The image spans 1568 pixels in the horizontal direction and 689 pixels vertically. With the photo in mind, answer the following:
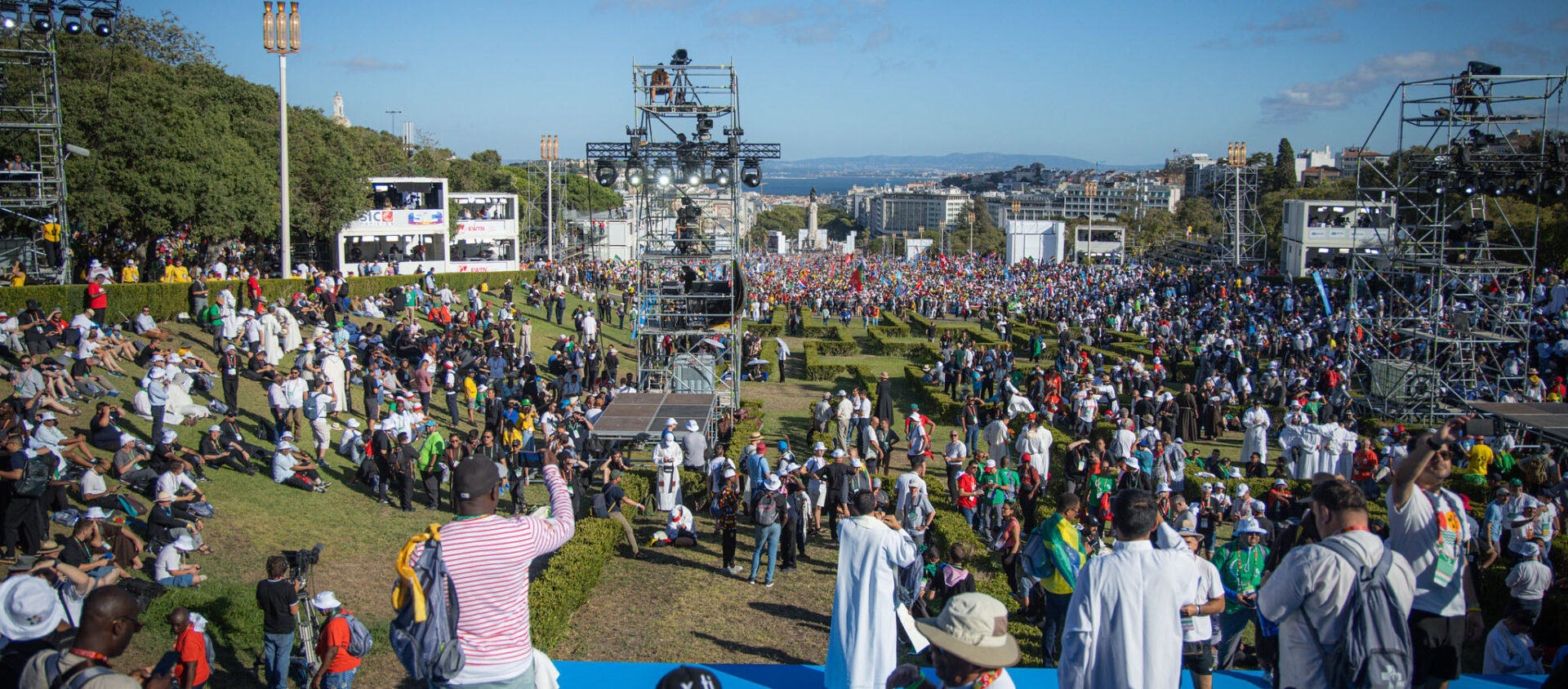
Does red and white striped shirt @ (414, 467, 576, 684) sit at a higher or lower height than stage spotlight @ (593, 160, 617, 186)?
lower

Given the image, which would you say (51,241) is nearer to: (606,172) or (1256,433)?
(606,172)

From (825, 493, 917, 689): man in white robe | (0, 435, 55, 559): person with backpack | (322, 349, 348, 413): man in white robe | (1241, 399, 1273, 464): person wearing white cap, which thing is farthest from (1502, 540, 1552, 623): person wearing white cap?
(322, 349, 348, 413): man in white robe

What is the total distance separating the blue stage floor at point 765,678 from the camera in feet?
16.0

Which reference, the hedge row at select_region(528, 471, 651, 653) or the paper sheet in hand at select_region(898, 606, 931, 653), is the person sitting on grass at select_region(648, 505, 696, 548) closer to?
the hedge row at select_region(528, 471, 651, 653)

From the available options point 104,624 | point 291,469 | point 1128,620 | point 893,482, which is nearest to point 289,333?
point 291,469

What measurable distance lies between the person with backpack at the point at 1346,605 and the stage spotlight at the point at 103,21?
22.7 meters

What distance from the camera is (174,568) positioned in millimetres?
8406

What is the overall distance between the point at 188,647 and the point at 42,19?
1843 cm

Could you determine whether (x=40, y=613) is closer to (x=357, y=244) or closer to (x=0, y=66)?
(x=0, y=66)

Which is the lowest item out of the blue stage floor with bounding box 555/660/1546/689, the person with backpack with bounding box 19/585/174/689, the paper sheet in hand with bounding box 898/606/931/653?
the blue stage floor with bounding box 555/660/1546/689

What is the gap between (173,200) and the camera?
79.3ft

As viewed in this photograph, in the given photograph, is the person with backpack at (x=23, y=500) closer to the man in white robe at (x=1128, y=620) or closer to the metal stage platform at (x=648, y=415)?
the metal stage platform at (x=648, y=415)

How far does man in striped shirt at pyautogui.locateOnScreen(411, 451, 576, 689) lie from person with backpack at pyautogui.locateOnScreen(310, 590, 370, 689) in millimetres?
3673

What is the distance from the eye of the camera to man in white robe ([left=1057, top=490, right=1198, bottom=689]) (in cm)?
384
